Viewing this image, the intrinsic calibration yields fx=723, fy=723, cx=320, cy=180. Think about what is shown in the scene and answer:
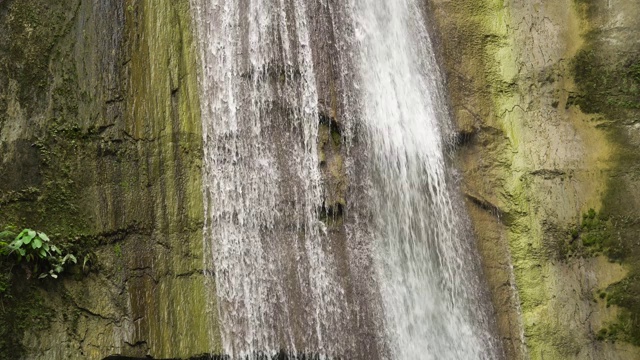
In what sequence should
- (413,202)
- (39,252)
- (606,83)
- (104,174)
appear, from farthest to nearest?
(606,83), (413,202), (104,174), (39,252)

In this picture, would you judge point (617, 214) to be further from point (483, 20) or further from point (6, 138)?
point (6, 138)

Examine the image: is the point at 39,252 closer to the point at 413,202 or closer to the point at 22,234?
the point at 22,234

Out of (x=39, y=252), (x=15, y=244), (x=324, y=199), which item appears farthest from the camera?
(x=324, y=199)

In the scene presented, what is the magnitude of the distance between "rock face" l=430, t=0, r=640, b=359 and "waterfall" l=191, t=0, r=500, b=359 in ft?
1.03

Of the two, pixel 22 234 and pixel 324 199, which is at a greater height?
pixel 324 199

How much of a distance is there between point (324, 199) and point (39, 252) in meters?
2.25

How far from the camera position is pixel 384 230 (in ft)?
19.9

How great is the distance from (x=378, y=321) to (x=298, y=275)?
0.75m

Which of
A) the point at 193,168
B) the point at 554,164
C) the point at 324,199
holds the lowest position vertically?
the point at 324,199

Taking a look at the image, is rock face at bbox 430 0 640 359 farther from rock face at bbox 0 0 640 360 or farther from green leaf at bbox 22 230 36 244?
green leaf at bbox 22 230 36 244

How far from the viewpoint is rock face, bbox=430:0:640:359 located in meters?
6.08

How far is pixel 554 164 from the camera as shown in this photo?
6.35m

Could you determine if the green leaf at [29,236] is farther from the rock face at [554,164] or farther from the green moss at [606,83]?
the green moss at [606,83]

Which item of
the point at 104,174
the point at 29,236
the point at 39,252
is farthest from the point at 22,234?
the point at 104,174
